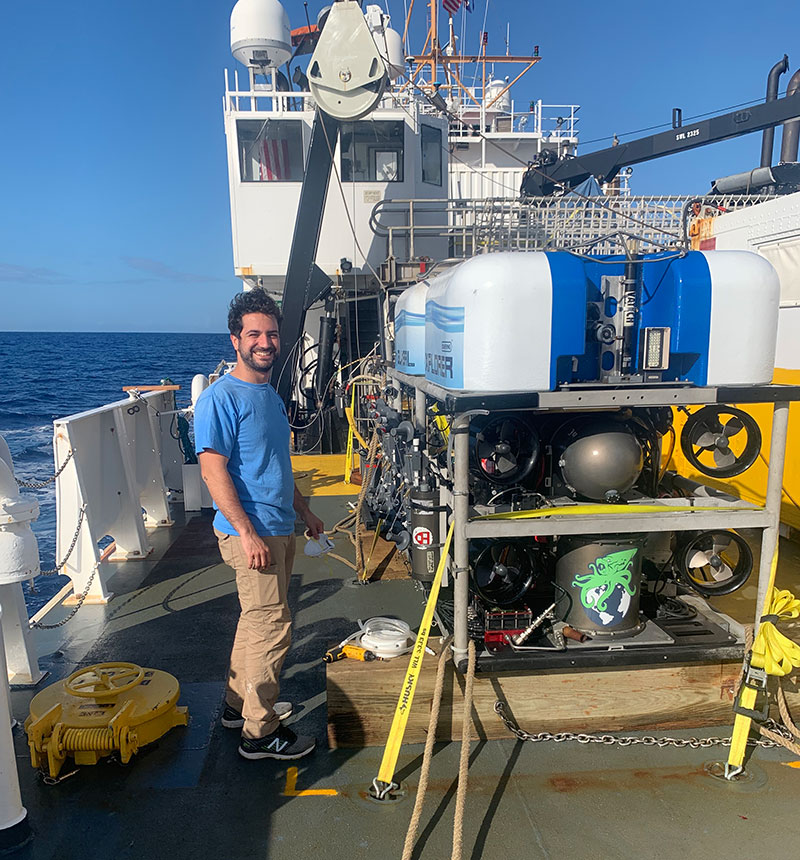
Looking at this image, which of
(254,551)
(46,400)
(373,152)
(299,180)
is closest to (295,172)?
(299,180)

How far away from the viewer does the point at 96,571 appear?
5.11 m

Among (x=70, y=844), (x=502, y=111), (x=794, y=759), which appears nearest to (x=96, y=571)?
(x=70, y=844)

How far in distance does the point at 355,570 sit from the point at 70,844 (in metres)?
3.25

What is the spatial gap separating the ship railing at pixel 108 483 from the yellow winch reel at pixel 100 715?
1841mm

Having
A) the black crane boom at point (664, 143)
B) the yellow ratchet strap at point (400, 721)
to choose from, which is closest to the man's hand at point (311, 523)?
the yellow ratchet strap at point (400, 721)

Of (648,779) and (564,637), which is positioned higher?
(564,637)

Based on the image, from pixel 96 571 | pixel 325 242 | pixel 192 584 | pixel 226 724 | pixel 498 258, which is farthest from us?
pixel 325 242

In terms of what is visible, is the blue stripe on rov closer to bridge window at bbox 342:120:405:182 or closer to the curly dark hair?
the curly dark hair

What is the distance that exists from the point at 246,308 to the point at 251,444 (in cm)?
66

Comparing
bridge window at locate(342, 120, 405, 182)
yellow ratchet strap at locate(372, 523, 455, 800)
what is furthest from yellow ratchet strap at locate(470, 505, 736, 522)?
bridge window at locate(342, 120, 405, 182)

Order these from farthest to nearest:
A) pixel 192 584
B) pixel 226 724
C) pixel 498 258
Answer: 1. pixel 192 584
2. pixel 226 724
3. pixel 498 258

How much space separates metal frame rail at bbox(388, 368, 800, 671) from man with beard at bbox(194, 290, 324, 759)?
865mm

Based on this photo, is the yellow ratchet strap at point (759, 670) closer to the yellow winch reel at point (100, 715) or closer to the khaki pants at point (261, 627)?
the khaki pants at point (261, 627)

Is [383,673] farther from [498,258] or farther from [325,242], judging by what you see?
[325,242]
